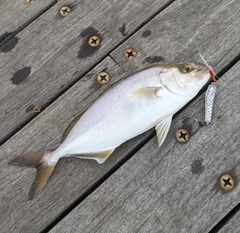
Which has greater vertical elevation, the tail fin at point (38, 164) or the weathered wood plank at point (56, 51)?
the weathered wood plank at point (56, 51)

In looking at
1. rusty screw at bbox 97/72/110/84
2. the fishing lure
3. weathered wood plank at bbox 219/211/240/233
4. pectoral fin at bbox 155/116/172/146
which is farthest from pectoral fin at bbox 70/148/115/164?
weathered wood plank at bbox 219/211/240/233

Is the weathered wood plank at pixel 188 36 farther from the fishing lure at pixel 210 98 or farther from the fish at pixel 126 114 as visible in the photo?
the fish at pixel 126 114

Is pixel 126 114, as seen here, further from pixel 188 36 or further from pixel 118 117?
pixel 188 36

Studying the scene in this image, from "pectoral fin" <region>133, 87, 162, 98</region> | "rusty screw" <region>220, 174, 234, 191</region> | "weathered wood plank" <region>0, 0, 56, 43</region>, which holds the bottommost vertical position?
"rusty screw" <region>220, 174, 234, 191</region>

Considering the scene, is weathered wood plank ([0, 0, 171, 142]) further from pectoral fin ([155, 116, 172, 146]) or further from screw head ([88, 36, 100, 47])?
pectoral fin ([155, 116, 172, 146])

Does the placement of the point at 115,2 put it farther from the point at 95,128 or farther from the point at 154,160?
the point at 154,160

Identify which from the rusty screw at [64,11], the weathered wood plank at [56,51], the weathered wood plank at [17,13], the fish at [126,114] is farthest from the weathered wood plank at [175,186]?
the weathered wood plank at [17,13]

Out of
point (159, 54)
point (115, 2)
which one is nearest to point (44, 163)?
point (159, 54)
